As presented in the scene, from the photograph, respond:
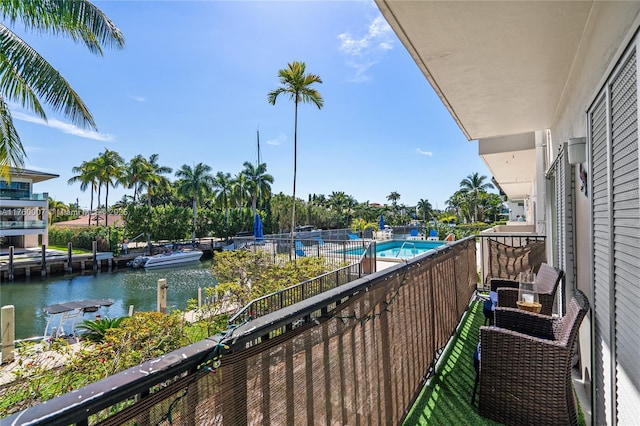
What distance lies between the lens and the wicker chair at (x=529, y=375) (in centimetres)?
197

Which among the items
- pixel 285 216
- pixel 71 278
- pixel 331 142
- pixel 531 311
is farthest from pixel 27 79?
pixel 285 216

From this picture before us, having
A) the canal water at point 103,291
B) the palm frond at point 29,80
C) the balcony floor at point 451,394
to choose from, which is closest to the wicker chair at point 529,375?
the balcony floor at point 451,394

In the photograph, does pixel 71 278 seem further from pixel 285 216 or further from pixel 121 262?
pixel 285 216

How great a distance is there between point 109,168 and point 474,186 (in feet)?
139

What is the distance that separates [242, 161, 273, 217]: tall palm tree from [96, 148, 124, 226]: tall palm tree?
11819 mm

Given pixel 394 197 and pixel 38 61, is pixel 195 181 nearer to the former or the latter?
pixel 38 61

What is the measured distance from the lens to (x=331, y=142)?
3247 cm

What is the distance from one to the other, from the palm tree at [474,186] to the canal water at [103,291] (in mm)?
34364

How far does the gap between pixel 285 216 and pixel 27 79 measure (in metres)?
34.3

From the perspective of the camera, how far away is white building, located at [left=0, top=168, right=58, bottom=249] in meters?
24.9

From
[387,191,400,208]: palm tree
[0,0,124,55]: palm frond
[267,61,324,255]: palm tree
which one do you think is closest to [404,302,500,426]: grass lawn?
[0,0,124,55]: palm frond

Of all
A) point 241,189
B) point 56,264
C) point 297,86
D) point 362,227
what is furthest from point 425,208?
point 56,264

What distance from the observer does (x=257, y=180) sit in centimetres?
3538

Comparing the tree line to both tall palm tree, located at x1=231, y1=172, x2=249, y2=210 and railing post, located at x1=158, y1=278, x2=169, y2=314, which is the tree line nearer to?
tall palm tree, located at x1=231, y1=172, x2=249, y2=210
